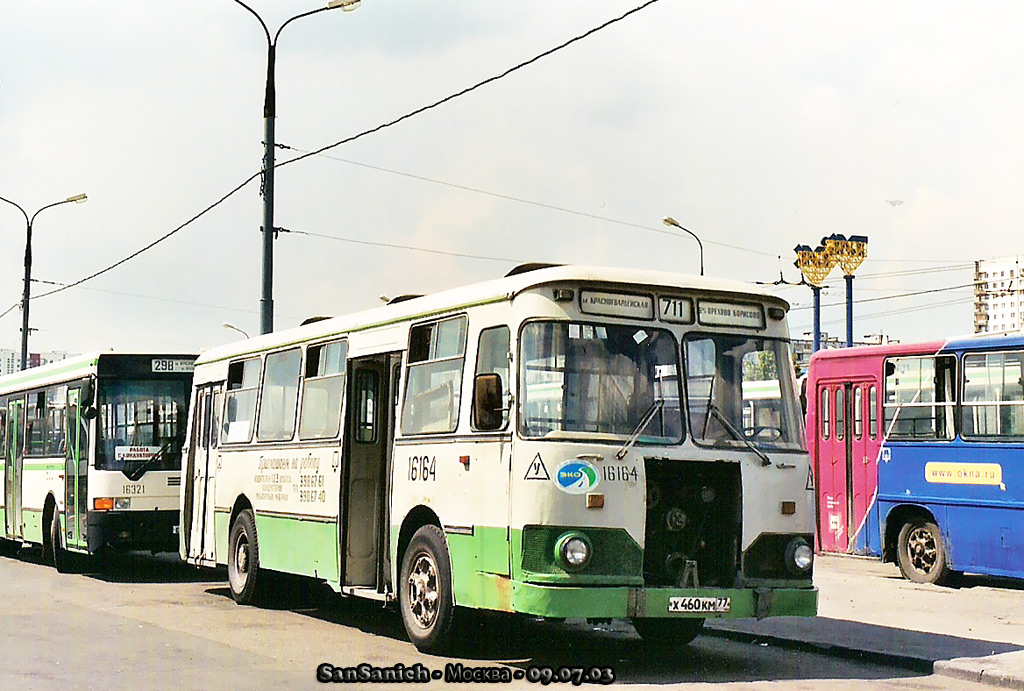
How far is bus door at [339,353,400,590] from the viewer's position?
13.7 m

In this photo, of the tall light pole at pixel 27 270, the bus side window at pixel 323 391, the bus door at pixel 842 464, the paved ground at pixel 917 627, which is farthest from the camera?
the tall light pole at pixel 27 270

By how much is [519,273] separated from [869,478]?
10.4 meters

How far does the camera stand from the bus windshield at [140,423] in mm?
20234

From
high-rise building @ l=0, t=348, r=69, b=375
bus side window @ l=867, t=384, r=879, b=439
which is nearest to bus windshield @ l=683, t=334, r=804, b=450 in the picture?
bus side window @ l=867, t=384, r=879, b=439

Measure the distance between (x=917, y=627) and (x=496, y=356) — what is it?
214 inches

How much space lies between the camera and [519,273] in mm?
11852

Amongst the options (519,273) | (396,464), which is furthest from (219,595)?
(519,273)

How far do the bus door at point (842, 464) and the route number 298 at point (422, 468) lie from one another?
32.7 feet

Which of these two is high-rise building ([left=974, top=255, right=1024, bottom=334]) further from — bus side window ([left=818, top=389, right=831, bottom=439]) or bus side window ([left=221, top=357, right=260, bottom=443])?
bus side window ([left=221, top=357, right=260, bottom=443])

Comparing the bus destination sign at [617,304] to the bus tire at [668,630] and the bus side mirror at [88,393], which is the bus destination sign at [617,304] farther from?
the bus side mirror at [88,393]

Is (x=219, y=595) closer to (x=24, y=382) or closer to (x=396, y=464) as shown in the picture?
(x=396, y=464)

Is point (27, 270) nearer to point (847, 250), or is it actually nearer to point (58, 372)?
point (58, 372)

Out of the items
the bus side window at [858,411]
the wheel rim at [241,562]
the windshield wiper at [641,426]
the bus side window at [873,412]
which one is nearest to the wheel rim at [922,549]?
the bus side window at [873,412]

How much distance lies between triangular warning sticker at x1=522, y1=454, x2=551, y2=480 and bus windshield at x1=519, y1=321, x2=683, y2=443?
21 centimetres
